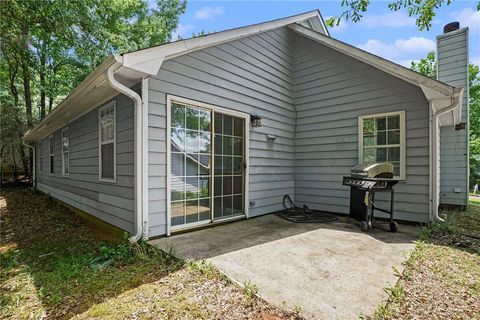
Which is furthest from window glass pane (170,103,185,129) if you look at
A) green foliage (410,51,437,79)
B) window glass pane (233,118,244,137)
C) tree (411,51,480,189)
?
green foliage (410,51,437,79)

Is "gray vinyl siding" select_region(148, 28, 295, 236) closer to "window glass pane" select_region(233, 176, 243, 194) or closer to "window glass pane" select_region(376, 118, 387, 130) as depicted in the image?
"window glass pane" select_region(233, 176, 243, 194)

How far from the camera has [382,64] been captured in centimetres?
469

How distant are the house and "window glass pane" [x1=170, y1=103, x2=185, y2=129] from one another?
2 cm

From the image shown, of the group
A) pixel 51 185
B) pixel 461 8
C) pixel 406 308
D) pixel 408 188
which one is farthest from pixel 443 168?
pixel 51 185

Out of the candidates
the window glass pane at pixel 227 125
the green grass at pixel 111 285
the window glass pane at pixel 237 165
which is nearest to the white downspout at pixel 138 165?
the green grass at pixel 111 285

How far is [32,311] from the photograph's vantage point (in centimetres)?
207

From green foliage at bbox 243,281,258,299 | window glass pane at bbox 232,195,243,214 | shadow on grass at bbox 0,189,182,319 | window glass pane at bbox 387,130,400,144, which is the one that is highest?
window glass pane at bbox 387,130,400,144

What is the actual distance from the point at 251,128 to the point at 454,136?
19.5ft

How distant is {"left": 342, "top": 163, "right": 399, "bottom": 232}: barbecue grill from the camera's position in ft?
13.3

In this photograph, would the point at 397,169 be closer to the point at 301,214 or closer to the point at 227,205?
the point at 301,214

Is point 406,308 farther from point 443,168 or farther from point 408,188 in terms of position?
point 443,168

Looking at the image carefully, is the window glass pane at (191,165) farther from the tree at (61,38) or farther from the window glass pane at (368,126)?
the tree at (61,38)

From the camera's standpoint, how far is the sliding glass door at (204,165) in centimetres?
381

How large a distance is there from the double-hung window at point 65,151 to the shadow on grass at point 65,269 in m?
2.32
